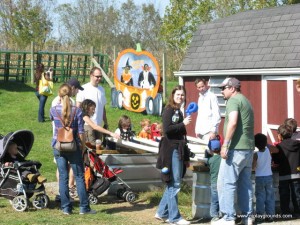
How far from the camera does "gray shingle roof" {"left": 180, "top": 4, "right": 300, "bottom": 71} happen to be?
17516 mm

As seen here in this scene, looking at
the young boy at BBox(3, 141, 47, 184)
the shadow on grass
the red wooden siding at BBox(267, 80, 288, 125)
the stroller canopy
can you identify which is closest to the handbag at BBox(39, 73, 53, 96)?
the shadow on grass

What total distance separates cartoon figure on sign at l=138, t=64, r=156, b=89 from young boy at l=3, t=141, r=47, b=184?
12.5m

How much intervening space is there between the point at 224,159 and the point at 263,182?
3.52 feet

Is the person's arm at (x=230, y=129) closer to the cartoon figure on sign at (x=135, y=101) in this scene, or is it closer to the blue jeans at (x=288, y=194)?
the blue jeans at (x=288, y=194)

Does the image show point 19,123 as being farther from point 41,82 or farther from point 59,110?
point 59,110

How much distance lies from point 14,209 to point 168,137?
2.52 meters

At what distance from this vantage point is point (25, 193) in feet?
32.0

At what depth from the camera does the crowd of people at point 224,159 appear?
8.69 metres

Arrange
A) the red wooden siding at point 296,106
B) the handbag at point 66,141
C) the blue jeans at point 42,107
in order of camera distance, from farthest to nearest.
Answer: the blue jeans at point 42,107
the red wooden siding at point 296,106
the handbag at point 66,141

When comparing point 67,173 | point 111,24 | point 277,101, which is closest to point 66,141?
point 67,173

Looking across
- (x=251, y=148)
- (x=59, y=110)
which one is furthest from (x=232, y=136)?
(x=59, y=110)

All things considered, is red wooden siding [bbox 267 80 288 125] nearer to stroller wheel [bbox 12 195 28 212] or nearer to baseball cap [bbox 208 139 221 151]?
baseball cap [bbox 208 139 221 151]

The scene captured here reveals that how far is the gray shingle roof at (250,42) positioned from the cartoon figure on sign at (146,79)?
2.43 m

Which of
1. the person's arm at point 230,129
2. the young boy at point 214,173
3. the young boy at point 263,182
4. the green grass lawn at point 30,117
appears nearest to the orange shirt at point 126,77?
the green grass lawn at point 30,117
